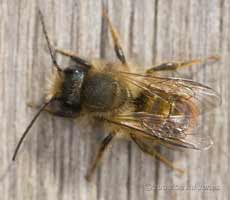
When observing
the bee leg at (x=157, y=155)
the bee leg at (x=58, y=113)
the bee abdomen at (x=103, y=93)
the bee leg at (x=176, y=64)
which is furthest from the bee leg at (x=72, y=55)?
the bee leg at (x=157, y=155)

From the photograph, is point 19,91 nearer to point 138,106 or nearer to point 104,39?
point 104,39

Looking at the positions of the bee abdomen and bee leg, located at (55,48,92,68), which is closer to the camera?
bee leg, located at (55,48,92,68)

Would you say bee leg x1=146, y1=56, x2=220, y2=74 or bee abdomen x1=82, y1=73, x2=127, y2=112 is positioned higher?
bee leg x1=146, y1=56, x2=220, y2=74

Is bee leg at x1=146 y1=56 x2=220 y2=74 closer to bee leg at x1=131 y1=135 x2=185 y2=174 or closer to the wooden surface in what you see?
the wooden surface

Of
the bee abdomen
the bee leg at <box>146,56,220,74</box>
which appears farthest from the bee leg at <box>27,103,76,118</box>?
the bee leg at <box>146,56,220,74</box>

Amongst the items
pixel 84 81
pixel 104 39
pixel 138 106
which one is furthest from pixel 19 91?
pixel 138 106


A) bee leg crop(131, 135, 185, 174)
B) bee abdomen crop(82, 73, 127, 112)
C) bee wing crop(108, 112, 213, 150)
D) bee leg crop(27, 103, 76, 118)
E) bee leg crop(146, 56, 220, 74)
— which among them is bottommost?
bee leg crop(131, 135, 185, 174)

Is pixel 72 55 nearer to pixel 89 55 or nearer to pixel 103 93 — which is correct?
pixel 89 55

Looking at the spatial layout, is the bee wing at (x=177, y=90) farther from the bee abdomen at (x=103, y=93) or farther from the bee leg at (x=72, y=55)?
the bee leg at (x=72, y=55)
